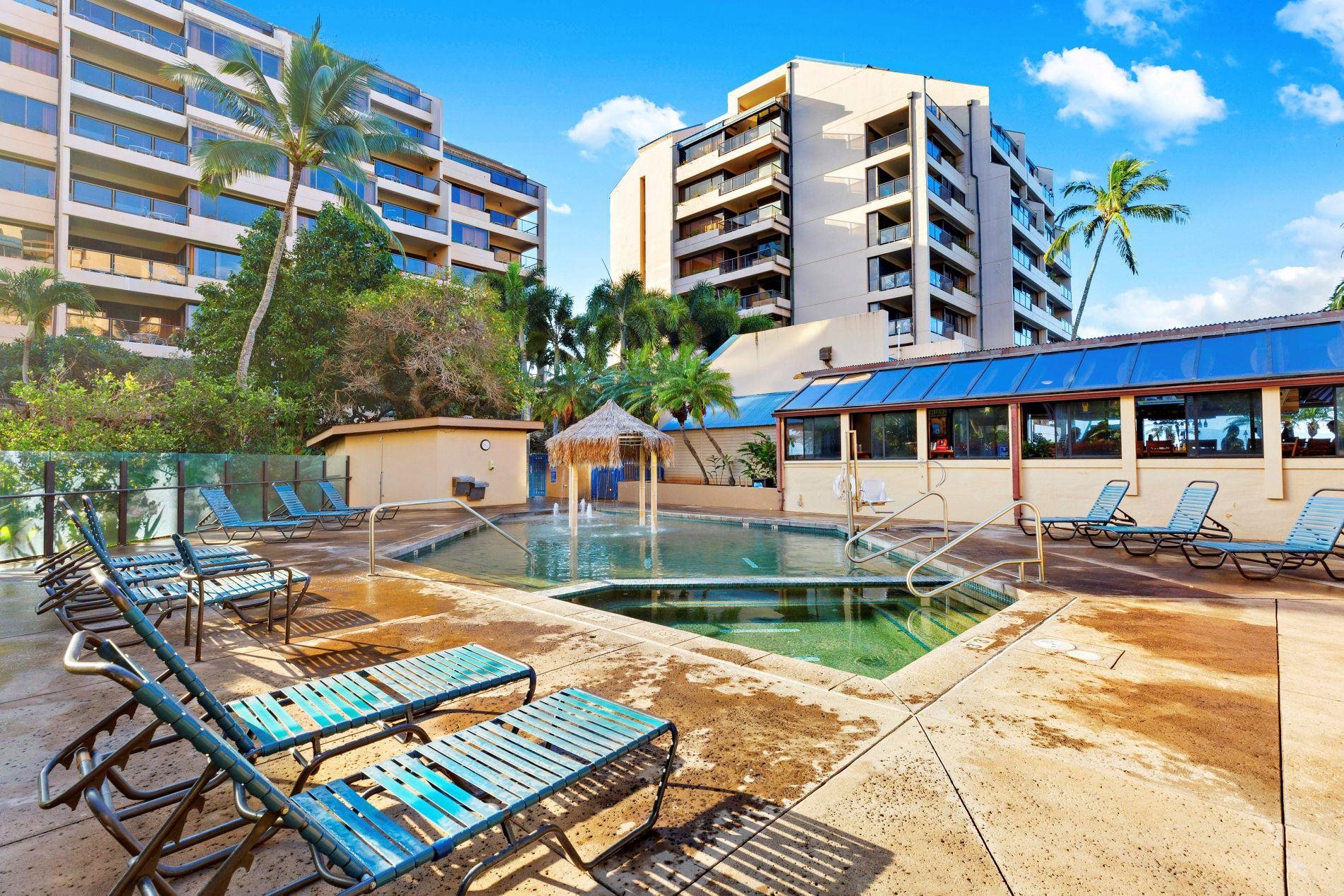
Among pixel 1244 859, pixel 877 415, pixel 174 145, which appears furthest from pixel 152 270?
pixel 1244 859

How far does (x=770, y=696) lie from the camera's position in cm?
377

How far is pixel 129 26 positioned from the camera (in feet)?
108

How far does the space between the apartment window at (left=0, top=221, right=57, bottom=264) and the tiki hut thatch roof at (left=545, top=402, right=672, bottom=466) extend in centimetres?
3069

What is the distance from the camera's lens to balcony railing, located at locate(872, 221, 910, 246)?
3462cm

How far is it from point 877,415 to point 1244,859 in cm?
1576

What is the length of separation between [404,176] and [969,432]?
4187 cm

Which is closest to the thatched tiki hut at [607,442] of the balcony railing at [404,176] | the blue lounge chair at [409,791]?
the blue lounge chair at [409,791]

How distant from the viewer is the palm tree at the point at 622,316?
114ft

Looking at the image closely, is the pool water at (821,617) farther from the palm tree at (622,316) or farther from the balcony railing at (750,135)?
the balcony railing at (750,135)

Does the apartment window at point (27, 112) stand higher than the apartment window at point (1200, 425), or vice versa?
the apartment window at point (27, 112)

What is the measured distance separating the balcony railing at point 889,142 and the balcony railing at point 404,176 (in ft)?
97.5

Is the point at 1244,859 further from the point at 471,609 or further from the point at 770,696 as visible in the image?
the point at 471,609

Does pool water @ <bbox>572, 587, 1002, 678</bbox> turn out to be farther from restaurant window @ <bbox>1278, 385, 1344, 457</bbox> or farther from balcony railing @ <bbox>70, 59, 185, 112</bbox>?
balcony railing @ <bbox>70, 59, 185, 112</bbox>

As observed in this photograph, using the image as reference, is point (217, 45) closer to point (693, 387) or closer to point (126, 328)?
point (126, 328)
